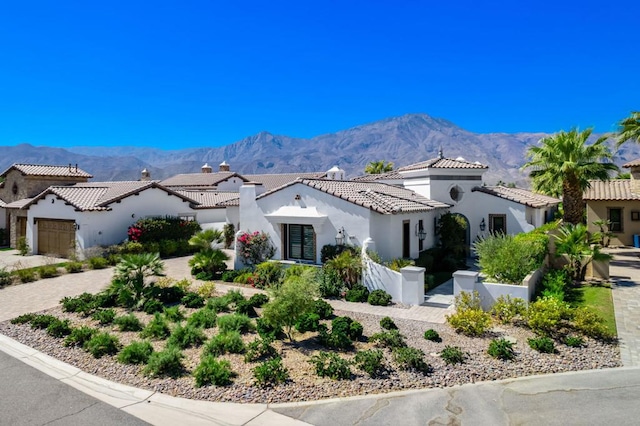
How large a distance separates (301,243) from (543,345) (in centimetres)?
1245

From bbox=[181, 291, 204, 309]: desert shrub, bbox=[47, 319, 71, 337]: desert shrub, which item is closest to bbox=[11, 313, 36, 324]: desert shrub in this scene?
bbox=[47, 319, 71, 337]: desert shrub

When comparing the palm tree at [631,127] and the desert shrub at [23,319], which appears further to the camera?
the palm tree at [631,127]

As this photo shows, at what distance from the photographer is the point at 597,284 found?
19.0m

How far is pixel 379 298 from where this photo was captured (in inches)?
647

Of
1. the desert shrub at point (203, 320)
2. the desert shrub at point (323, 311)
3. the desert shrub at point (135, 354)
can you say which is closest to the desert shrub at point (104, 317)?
the desert shrub at point (203, 320)

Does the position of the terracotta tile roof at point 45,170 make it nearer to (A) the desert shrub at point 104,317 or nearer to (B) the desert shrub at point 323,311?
(A) the desert shrub at point 104,317

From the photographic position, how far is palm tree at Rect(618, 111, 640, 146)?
2133 cm

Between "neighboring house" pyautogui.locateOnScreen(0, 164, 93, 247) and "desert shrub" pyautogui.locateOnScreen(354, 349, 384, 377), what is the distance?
33559 mm

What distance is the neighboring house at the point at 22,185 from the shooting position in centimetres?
3453

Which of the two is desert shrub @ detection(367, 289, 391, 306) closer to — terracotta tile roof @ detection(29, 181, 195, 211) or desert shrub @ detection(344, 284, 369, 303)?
desert shrub @ detection(344, 284, 369, 303)

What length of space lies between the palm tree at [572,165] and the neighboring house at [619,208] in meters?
8.79

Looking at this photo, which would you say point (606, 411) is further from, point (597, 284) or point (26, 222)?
point (26, 222)

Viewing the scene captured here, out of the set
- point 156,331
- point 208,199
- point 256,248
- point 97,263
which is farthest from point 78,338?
point 208,199

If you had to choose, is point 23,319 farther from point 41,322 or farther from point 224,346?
point 224,346
